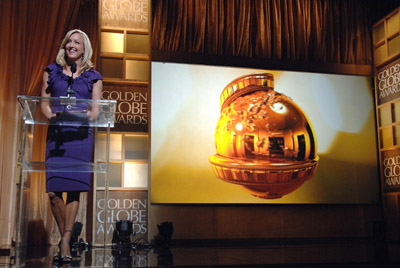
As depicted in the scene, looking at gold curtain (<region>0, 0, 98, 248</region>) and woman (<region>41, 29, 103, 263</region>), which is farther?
gold curtain (<region>0, 0, 98, 248</region>)

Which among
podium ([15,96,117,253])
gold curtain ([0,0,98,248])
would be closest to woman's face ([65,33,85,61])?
podium ([15,96,117,253])

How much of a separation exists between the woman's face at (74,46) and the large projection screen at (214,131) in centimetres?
172

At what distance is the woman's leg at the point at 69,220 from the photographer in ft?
7.52

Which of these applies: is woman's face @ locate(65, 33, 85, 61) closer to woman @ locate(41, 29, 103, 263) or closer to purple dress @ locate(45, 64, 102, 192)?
woman @ locate(41, 29, 103, 263)

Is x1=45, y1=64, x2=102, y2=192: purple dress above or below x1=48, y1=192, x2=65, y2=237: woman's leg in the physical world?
above

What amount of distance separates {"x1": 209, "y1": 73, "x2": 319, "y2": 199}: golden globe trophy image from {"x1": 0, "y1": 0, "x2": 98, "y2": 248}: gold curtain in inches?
56.8

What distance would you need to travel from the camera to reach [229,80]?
439 centimetres

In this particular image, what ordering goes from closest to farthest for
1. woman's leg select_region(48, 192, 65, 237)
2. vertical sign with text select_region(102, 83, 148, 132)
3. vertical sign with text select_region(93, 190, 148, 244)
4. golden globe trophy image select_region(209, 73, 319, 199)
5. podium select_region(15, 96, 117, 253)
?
podium select_region(15, 96, 117, 253), woman's leg select_region(48, 192, 65, 237), vertical sign with text select_region(93, 190, 148, 244), vertical sign with text select_region(102, 83, 148, 132), golden globe trophy image select_region(209, 73, 319, 199)

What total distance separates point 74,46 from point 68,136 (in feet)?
1.63

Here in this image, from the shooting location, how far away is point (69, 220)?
234 centimetres

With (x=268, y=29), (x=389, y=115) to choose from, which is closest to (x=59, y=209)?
(x=268, y=29)

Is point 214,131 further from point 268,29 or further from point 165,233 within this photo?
point 268,29

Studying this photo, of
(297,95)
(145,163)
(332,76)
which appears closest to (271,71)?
(297,95)

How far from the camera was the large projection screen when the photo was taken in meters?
4.11
